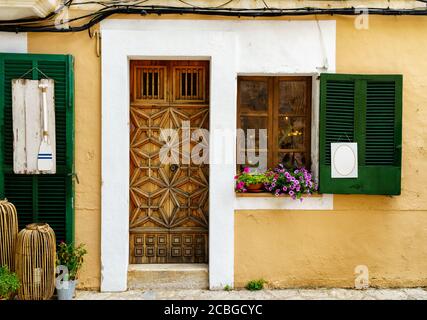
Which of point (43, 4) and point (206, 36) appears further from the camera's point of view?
point (206, 36)

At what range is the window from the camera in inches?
246

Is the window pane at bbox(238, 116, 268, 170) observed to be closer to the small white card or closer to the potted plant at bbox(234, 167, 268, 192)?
the potted plant at bbox(234, 167, 268, 192)

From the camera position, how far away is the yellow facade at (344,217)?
5910mm

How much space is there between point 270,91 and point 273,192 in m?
1.40

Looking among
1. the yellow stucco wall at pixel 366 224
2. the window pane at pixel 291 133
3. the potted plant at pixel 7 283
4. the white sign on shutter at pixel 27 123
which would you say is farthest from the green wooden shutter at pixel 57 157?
the window pane at pixel 291 133

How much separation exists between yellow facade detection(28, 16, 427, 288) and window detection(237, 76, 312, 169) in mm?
676

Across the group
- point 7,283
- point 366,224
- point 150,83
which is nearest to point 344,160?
point 366,224

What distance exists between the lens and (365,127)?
5938 millimetres

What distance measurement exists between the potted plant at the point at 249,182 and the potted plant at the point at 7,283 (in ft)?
9.37

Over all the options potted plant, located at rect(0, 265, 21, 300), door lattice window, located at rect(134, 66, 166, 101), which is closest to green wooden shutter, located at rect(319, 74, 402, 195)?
door lattice window, located at rect(134, 66, 166, 101)

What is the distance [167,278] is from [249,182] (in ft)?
5.46

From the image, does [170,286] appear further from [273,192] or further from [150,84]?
[150,84]

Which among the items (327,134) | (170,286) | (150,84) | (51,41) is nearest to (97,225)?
(170,286)

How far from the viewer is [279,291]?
19.6ft
